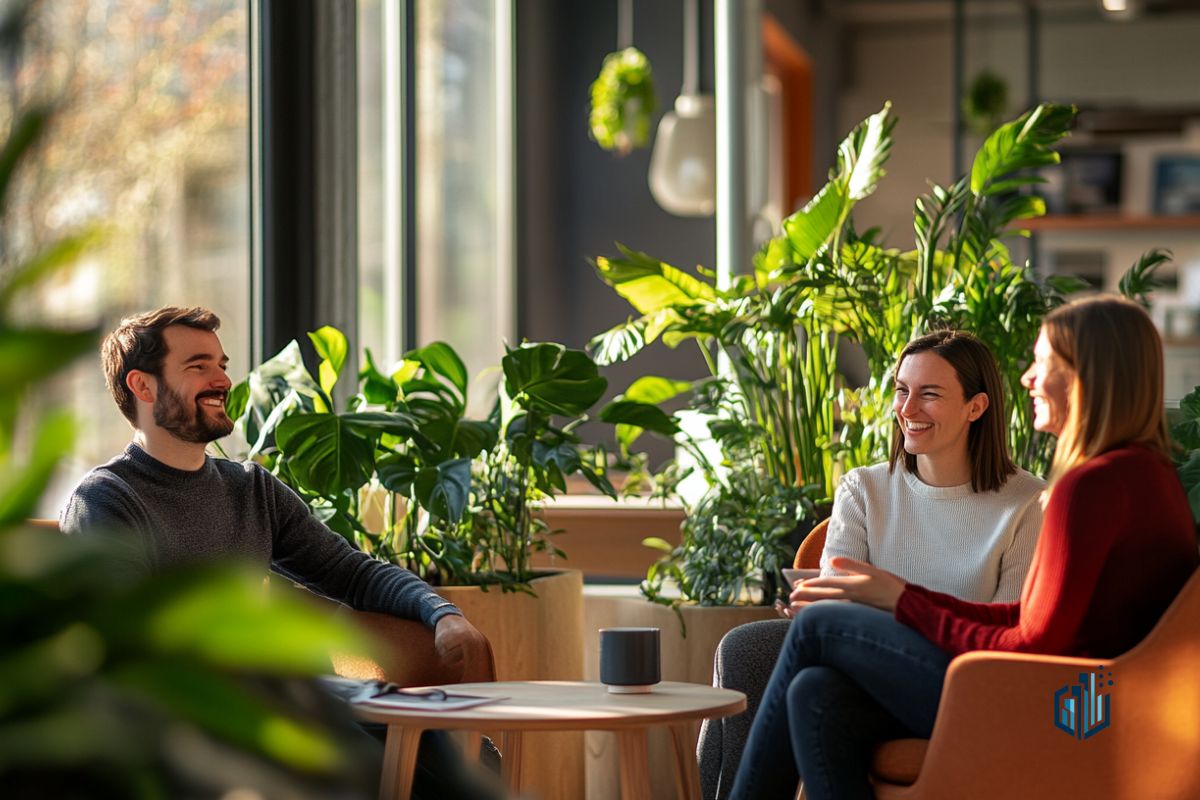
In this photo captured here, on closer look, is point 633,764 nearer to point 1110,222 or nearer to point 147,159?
point 147,159

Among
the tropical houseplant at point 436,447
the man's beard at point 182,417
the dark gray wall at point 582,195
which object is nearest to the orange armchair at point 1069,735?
the tropical houseplant at point 436,447

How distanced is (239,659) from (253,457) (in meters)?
2.68

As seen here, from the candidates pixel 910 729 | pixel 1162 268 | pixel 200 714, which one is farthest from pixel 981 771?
pixel 1162 268

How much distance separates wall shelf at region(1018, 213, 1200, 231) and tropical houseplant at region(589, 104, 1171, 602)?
16.2ft

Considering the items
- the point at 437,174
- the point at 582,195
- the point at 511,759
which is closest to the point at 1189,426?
the point at 511,759

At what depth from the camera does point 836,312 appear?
347cm

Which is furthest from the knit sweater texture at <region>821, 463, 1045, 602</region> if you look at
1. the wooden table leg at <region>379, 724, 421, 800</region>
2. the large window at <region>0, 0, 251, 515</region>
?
the large window at <region>0, 0, 251, 515</region>

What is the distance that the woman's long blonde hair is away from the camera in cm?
215

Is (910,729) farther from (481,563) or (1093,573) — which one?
(481,563)

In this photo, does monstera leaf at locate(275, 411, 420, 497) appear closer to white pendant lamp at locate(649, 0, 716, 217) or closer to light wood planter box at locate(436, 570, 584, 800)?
light wood planter box at locate(436, 570, 584, 800)

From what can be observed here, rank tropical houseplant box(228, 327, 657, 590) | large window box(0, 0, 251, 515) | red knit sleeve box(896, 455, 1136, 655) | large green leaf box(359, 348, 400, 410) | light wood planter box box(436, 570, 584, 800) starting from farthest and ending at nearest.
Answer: large green leaf box(359, 348, 400, 410)
light wood planter box box(436, 570, 584, 800)
tropical houseplant box(228, 327, 657, 590)
large window box(0, 0, 251, 515)
red knit sleeve box(896, 455, 1136, 655)

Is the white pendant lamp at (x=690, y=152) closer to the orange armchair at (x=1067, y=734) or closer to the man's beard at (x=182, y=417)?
the man's beard at (x=182, y=417)

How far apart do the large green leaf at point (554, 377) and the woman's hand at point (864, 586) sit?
0.97 meters

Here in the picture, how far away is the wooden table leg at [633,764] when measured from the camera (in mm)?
2291
